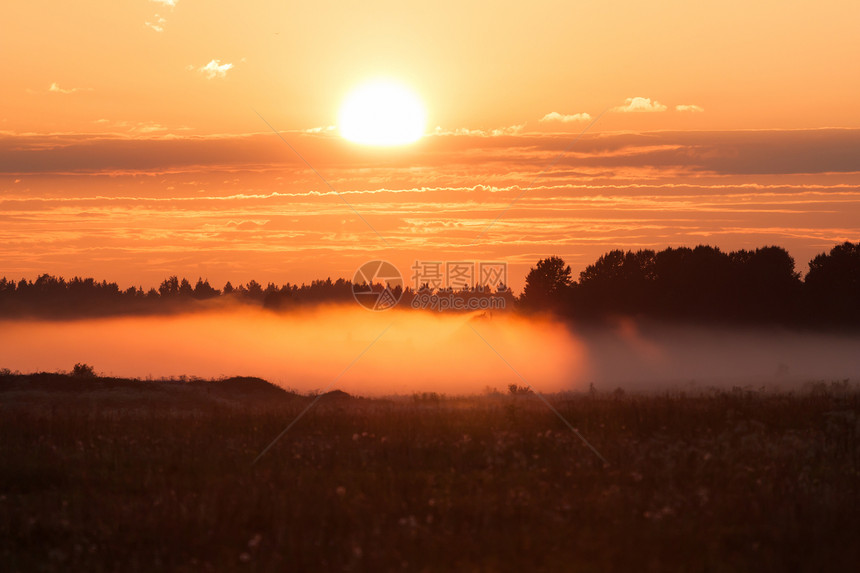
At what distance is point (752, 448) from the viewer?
1616cm

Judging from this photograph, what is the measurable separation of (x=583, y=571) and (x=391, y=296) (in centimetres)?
13372

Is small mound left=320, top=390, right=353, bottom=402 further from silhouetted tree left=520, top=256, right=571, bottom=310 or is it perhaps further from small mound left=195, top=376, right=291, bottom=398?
silhouetted tree left=520, top=256, right=571, bottom=310

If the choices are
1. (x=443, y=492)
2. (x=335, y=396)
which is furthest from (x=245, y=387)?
(x=443, y=492)

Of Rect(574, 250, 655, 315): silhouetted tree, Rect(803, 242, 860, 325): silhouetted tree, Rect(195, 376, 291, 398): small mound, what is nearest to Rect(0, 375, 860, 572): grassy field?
Rect(195, 376, 291, 398): small mound

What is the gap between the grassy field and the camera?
10.3 meters

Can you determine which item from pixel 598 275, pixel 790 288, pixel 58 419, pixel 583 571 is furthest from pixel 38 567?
pixel 598 275

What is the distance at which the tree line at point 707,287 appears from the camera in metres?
69.8

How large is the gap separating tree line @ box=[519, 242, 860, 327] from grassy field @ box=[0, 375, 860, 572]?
53.2 meters

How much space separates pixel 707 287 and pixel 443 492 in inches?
2615

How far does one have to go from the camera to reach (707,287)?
245 feet

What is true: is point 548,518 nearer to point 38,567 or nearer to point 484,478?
point 484,478

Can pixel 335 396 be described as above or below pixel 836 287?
below

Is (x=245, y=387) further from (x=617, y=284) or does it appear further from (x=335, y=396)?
(x=617, y=284)

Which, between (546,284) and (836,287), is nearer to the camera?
(836,287)
